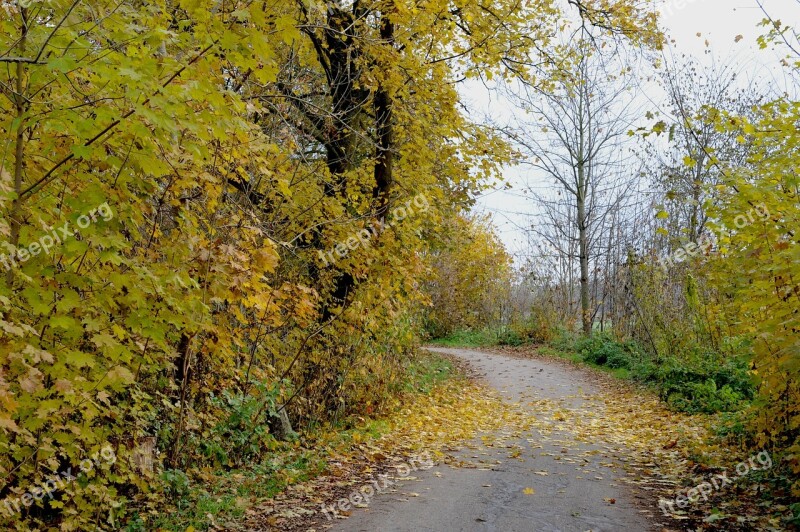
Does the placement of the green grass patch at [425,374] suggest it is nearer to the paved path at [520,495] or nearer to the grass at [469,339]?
the paved path at [520,495]

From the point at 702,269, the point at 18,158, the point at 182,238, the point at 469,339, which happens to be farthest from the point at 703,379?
the point at 469,339

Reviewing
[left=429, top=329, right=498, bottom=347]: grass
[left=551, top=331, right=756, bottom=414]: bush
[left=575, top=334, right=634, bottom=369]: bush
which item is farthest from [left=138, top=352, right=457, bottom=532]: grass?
[left=429, top=329, right=498, bottom=347]: grass

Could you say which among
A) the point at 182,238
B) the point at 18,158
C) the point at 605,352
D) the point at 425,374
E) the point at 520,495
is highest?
the point at 18,158

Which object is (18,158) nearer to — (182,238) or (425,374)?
(182,238)

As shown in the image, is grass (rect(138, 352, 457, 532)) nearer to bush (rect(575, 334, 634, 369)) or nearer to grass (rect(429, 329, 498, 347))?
bush (rect(575, 334, 634, 369))

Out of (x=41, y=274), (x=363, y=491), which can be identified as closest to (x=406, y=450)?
(x=363, y=491)

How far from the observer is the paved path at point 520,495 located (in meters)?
5.29

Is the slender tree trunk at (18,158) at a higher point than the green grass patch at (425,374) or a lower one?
higher

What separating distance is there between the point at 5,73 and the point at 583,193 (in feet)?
68.9

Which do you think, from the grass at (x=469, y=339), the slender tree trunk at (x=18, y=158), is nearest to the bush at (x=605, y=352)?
the grass at (x=469, y=339)

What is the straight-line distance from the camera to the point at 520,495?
6117mm

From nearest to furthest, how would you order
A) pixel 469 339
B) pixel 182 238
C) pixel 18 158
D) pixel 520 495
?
pixel 18 158
pixel 182 238
pixel 520 495
pixel 469 339

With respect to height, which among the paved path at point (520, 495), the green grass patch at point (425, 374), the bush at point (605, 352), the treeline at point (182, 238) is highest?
the treeline at point (182, 238)

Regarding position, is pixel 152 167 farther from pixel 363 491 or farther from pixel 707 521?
pixel 707 521
